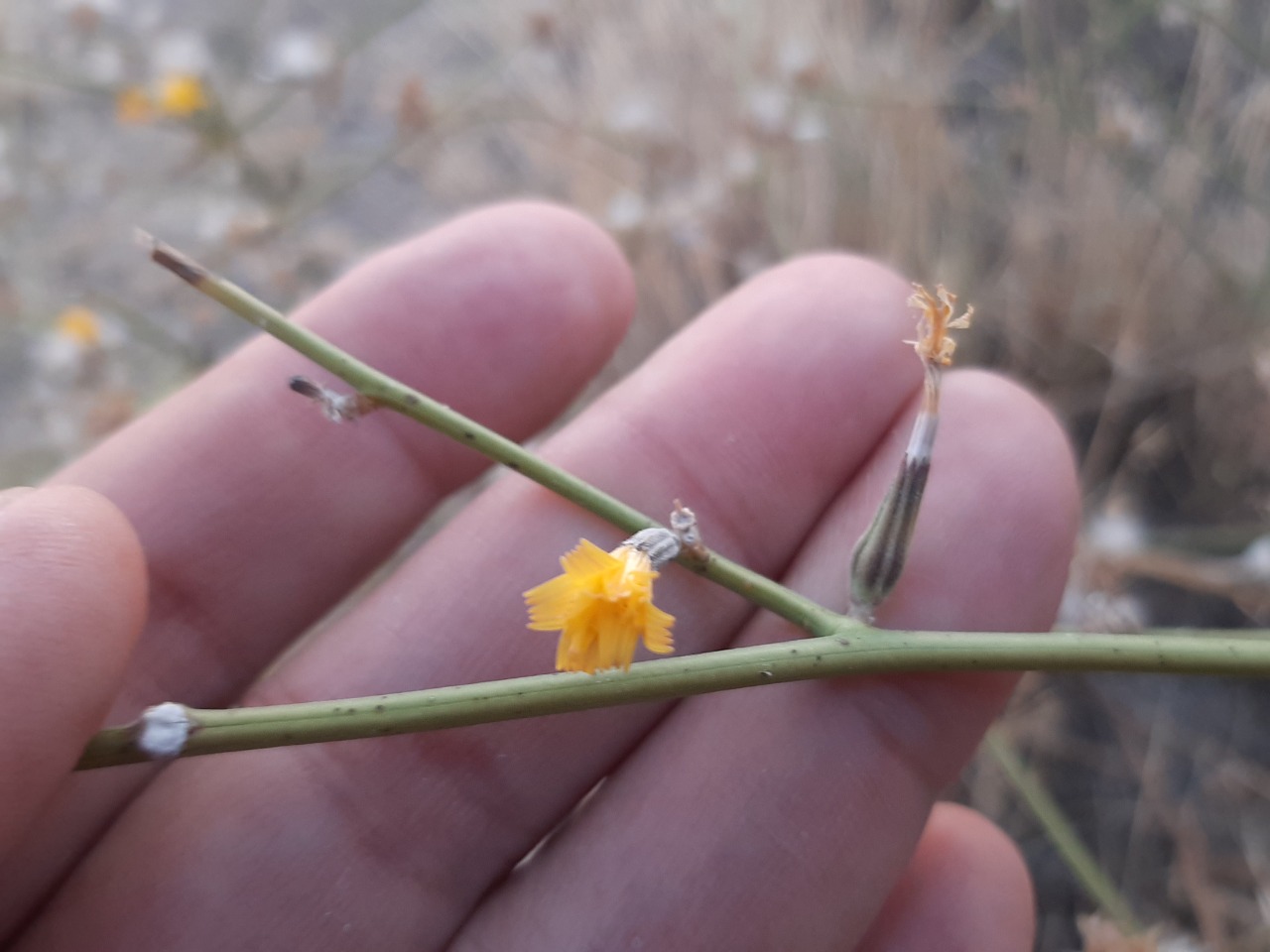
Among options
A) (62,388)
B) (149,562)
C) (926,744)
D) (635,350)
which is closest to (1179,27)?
(635,350)

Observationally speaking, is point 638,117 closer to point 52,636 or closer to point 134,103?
point 134,103

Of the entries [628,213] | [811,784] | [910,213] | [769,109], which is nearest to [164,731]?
[811,784]

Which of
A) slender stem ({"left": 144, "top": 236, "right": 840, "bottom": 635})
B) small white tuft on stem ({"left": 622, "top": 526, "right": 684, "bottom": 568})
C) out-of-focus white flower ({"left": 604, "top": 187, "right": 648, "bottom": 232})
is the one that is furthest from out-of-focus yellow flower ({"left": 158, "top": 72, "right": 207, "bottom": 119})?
small white tuft on stem ({"left": 622, "top": 526, "right": 684, "bottom": 568})

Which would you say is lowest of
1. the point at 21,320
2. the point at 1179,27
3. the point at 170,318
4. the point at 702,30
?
the point at 170,318

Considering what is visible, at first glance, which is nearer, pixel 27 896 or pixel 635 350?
pixel 27 896

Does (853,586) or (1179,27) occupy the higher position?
(1179,27)

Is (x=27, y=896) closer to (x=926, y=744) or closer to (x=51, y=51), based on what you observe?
(x=926, y=744)

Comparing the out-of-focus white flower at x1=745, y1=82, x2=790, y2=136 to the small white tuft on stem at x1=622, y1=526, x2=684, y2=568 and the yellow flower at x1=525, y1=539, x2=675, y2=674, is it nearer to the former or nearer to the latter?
the small white tuft on stem at x1=622, y1=526, x2=684, y2=568
